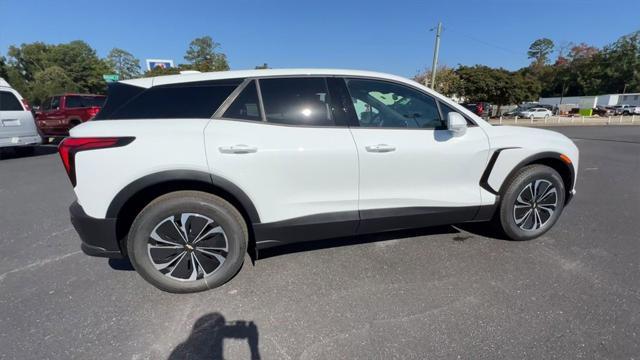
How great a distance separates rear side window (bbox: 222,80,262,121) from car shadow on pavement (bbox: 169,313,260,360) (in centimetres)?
145

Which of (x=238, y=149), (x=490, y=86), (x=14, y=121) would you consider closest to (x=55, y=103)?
(x=14, y=121)

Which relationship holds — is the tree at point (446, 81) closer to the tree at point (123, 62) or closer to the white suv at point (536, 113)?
the white suv at point (536, 113)

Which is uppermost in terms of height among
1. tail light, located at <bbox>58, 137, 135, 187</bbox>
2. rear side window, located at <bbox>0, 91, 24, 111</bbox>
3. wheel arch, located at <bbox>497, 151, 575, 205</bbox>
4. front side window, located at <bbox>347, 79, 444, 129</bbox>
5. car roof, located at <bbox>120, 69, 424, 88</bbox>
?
rear side window, located at <bbox>0, 91, 24, 111</bbox>

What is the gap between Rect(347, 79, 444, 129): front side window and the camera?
2.59 m

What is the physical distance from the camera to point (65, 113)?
10.4 metres

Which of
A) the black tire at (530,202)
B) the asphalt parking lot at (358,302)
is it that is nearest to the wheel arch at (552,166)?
the black tire at (530,202)

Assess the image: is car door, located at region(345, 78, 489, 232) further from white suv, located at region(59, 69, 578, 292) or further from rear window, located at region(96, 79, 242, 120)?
rear window, located at region(96, 79, 242, 120)

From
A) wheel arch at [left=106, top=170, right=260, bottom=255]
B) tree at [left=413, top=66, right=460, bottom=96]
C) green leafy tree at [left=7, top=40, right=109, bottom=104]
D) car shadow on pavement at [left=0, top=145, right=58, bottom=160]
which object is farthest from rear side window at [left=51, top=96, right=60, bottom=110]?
green leafy tree at [left=7, top=40, right=109, bottom=104]

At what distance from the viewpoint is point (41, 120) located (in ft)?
35.9

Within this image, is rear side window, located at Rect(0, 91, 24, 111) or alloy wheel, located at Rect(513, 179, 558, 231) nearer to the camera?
alloy wheel, located at Rect(513, 179, 558, 231)

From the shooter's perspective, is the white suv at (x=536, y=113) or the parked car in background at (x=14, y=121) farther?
the white suv at (x=536, y=113)

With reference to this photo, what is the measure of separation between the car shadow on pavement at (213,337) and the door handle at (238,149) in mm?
1154

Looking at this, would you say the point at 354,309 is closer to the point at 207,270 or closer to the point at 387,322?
the point at 387,322

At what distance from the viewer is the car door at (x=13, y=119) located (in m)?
7.42
